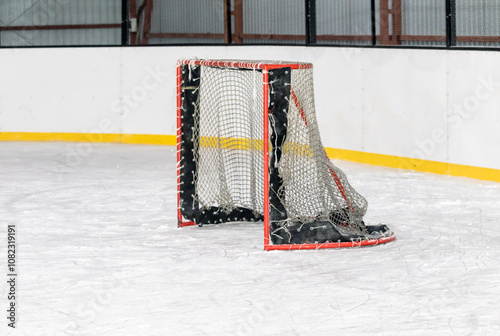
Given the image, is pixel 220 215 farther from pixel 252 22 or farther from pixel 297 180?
pixel 252 22

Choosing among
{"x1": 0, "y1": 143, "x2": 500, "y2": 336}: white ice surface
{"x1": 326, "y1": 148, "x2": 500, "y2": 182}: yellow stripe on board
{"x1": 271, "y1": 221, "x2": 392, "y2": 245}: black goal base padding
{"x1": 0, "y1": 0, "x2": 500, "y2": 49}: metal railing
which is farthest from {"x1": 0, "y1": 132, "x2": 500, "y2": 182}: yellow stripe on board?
{"x1": 0, "y1": 0, "x2": 500, "y2": 49}: metal railing

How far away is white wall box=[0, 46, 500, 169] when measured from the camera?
784 centimetres

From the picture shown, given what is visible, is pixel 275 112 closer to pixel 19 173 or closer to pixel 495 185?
pixel 495 185

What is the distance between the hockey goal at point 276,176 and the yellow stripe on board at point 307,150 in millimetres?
59

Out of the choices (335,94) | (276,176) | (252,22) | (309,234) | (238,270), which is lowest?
(238,270)

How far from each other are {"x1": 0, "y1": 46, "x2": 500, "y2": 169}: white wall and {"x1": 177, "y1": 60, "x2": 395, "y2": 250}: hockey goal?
6.84 feet

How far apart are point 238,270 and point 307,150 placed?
1.07m

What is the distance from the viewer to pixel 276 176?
18.3 ft

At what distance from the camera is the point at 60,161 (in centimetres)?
950

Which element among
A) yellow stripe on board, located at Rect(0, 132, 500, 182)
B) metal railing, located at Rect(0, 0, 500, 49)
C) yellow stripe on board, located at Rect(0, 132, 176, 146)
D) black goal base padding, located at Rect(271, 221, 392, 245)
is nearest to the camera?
black goal base padding, located at Rect(271, 221, 392, 245)

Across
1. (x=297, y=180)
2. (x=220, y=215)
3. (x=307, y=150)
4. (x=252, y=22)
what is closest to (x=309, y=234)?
(x=297, y=180)

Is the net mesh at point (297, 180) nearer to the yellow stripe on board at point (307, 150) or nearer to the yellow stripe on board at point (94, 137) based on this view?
the yellow stripe on board at point (307, 150)

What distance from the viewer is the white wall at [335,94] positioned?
7836 mm

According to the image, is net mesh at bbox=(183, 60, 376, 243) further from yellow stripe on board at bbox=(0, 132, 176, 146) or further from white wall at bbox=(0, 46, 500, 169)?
yellow stripe on board at bbox=(0, 132, 176, 146)
